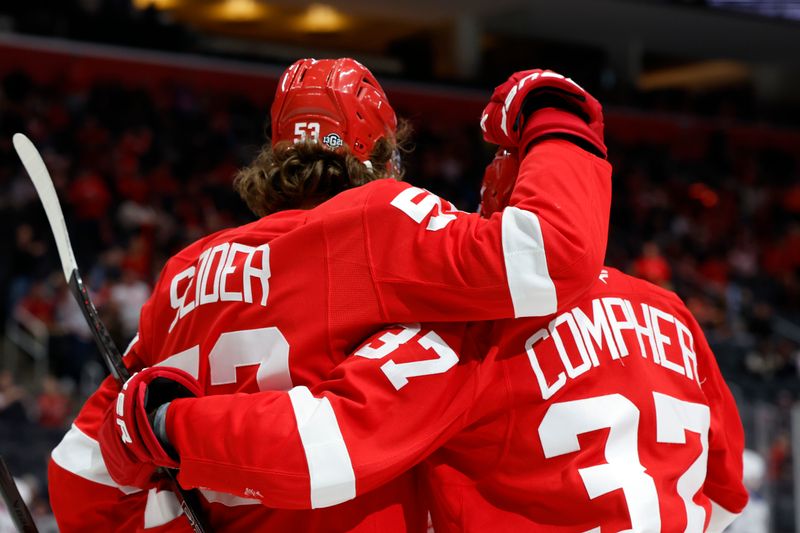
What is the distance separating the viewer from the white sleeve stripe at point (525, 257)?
1418mm

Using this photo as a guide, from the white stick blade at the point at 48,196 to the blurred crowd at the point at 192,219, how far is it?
4.48 meters

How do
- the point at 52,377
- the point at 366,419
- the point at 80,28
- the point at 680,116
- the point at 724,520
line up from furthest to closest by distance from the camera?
the point at 680,116 → the point at 80,28 → the point at 52,377 → the point at 724,520 → the point at 366,419

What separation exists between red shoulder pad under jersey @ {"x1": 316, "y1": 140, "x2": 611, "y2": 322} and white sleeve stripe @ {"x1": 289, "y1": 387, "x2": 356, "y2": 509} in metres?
0.19

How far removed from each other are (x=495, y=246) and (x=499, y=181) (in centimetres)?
35

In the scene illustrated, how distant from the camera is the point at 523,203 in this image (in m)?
1.46

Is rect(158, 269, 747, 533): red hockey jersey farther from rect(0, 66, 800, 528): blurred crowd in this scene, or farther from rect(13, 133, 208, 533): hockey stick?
rect(0, 66, 800, 528): blurred crowd

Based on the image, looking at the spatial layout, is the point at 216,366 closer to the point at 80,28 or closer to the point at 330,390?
the point at 330,390

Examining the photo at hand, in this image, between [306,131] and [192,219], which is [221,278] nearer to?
[306,131]

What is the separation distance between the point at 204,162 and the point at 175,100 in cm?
142

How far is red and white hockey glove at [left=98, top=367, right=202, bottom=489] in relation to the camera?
1.48 meters

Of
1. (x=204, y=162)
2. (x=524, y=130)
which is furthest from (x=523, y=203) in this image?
(x=204, y=162)

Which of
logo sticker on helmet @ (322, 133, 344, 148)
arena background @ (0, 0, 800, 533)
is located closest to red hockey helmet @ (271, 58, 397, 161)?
logo sticker on helmet @ (322, 133, 344, 148)

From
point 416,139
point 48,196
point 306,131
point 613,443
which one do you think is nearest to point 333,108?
point 306,131

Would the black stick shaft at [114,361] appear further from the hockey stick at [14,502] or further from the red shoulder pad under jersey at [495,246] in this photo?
the red shoulder pad under jersey at [495,246]
